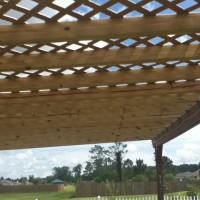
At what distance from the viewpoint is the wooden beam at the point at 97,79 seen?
189 inches

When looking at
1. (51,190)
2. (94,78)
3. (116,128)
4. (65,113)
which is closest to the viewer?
(94,78)

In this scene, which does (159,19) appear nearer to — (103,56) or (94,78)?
(103,56)

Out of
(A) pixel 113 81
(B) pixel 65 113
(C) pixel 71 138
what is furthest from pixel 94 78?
(C) pixel 71 138

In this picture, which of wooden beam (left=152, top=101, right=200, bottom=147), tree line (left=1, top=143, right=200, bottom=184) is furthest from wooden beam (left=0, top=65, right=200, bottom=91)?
tree line (left=1, top=143, right=200, bottom=184)

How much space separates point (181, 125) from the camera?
26.3ft

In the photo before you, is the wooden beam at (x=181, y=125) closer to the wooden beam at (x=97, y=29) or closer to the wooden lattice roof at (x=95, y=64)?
the wooden lattice roof at (x=95, y=64)

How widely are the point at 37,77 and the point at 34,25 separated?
1.76m

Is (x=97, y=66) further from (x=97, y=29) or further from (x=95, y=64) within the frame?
(x=97, y=29)

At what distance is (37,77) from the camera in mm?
4875

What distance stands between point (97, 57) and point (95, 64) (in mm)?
74

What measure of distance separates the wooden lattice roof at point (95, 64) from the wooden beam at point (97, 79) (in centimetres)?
1

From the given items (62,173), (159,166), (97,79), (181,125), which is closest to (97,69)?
(97,79)

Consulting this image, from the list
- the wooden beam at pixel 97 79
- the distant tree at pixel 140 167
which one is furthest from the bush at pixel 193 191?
the distant tree at pixel 140 167

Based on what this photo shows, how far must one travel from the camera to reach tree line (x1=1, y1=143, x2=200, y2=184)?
3706 cm
